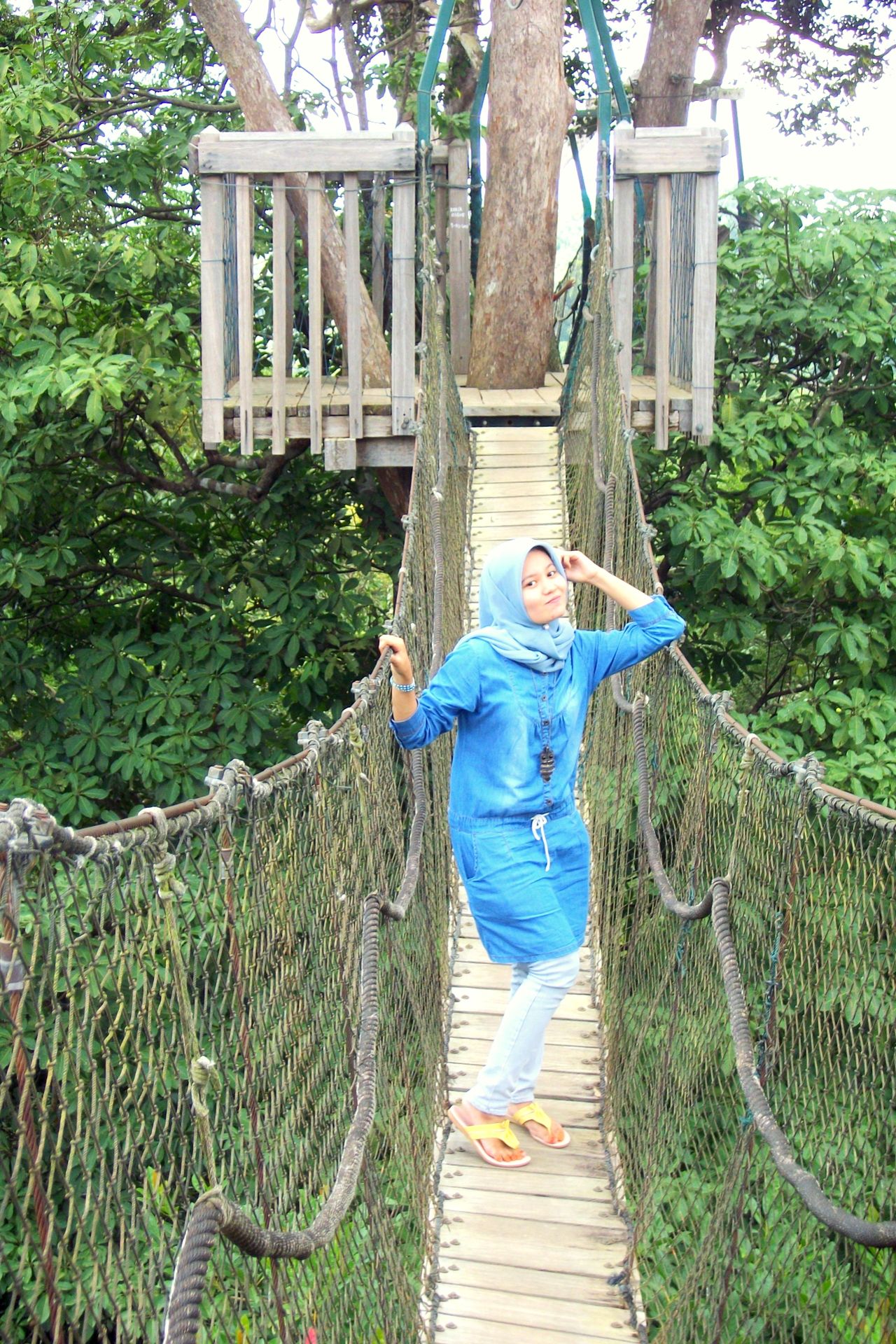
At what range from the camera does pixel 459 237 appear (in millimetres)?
5840

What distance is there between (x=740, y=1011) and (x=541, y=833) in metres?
0.47

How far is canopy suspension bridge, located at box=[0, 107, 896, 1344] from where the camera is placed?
1083 millimetres

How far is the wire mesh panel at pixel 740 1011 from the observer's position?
1.50m

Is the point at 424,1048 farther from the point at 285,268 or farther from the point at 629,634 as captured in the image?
the point at 285,268

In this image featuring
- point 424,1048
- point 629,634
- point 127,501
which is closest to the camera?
point 629,634

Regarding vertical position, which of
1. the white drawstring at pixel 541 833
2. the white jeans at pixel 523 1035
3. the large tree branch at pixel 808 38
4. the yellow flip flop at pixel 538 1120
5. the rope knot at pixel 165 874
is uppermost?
the large tree branch at pixel 808 38

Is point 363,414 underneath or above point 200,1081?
above

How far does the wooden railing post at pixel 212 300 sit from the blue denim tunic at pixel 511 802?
2.40 m

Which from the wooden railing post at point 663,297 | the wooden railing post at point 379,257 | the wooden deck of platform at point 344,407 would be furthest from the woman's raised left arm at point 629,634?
the wooden railing post at point 379,257

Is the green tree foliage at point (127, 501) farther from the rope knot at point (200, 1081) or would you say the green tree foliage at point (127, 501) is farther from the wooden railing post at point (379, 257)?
the rope knot at point (200, 1081)

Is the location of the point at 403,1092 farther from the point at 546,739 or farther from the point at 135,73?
the point at 135,73

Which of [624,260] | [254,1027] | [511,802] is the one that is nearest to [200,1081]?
[254,1027]

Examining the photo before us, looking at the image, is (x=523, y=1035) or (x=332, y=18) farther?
(x=332, y=18)

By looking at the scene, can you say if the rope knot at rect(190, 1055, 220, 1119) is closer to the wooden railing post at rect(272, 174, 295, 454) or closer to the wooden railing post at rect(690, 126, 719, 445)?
the wooden railing post at rect(272, 174, 295, 454)
